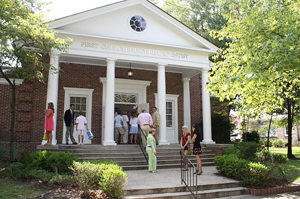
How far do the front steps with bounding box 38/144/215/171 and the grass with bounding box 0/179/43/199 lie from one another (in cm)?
276

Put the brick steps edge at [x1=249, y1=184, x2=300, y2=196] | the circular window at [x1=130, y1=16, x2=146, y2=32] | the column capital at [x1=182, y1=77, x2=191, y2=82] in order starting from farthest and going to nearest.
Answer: the column capital at [x1=182, y1=77, x2=191, y2=82], the circular window at [x1=130, y1=16, x2=146, y2=32], the brick steps edge at [x1=249, y1=184, x2=300, y2=196]

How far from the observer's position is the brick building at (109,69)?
12266 mm

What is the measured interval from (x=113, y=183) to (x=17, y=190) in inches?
102

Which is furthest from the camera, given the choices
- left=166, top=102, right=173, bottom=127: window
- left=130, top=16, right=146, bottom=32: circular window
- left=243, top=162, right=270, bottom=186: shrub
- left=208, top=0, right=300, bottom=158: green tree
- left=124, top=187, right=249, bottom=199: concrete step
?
left=166, top=102, right=173, bottom=127: window

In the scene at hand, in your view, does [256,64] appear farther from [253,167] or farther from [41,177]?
[41,177]

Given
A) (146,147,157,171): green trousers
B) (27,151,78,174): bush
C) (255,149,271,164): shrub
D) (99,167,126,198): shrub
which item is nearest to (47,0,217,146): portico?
(27,151,78,174): bush

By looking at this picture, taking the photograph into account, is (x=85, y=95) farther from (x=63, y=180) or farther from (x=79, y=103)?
(x=63, y=180)

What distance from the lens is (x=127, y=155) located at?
1106 centimetres

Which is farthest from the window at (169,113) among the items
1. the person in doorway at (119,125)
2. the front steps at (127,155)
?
the front steps at (127,155)

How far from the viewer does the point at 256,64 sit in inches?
251

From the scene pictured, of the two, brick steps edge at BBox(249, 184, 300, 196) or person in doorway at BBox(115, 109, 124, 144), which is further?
person in doorway at BBox(115, 109, 124, 144)

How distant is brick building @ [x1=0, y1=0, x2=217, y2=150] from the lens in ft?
40.2

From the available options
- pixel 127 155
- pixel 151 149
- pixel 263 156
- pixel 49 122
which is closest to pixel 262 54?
pixel 263 156

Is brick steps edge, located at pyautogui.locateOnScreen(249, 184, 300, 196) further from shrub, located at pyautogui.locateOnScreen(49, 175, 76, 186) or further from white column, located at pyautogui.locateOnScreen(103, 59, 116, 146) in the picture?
white column, located at pyautogui.locateOnScreen(103, 59, 116, 146)
